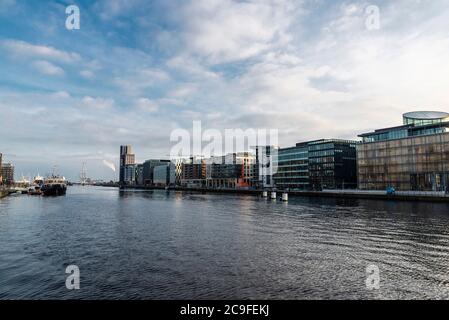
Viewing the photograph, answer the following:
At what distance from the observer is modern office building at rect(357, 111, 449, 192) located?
11925 cm

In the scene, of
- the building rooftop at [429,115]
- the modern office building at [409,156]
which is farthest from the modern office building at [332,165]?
the building rooftop at [429,115]

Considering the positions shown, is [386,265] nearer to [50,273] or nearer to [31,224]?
[50,273]

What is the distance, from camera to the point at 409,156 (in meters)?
129

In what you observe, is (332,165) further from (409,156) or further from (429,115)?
(429,115)

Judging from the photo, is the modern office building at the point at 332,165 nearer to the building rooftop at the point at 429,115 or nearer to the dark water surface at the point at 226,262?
the building rooftop at the point at 429,115

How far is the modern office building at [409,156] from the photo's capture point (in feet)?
391

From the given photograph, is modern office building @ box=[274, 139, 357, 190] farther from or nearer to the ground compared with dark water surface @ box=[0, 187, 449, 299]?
farther from the ground

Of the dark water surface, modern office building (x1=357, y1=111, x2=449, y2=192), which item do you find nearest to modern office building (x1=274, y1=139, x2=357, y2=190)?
modern office building (x1=357, y1=111, x2=449, y2=192)

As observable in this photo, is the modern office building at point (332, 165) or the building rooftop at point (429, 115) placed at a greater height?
the building rooftop at point (429, 115)

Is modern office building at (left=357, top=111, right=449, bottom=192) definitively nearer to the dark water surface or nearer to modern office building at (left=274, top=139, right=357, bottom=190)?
modern office building at (left=274, top=139, right=357, bottom=190)

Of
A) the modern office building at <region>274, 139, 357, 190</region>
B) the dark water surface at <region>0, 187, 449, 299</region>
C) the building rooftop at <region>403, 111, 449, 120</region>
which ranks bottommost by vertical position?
the dark water surface at <region>0, 187, 449, 299</region>

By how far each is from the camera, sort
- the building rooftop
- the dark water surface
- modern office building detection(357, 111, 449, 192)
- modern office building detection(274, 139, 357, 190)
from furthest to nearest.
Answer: modern office building detection(274, 139, 357, 190) < the building rooftop < modern office building detection(357, 111, 449, 192) < the dark water surface
